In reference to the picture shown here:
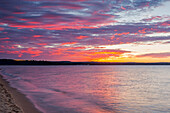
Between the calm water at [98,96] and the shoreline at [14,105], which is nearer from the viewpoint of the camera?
the shoreline at [14,105]

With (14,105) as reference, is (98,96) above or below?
below

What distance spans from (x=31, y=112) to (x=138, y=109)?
370 inches

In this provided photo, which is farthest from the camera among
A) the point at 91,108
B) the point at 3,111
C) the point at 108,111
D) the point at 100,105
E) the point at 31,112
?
the point at 100,105

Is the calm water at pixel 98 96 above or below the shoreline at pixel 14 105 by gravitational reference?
below

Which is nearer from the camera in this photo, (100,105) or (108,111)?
(108,111)

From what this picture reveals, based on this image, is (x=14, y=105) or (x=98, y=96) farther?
(x=98, y=96)

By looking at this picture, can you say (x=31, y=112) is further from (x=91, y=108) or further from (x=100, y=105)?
(x=100, y=105)

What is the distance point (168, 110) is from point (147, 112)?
2.21 metres

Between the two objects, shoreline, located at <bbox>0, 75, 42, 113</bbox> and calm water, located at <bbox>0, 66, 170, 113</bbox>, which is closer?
shoreline, located at <bbox>0, 75, 42, 113</bbox>

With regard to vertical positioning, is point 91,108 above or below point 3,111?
below

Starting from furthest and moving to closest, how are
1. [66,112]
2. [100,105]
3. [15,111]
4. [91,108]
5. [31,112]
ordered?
[100,105] → [91,108] → [66,112] → [31,112] → [15,111]

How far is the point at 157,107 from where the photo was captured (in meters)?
16.2

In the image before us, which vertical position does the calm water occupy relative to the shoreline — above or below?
below

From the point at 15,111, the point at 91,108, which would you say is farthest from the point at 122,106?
the point at 15,111
